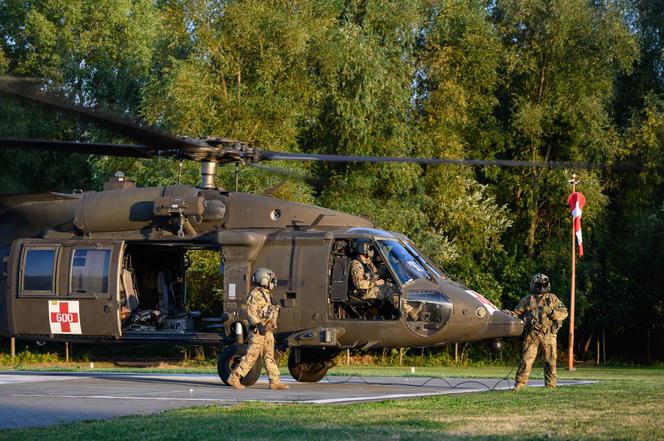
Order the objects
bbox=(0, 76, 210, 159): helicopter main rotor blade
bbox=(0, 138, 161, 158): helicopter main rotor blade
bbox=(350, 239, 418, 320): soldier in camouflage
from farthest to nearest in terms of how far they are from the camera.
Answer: bbox=(350, 239, 418, 320): soldier in camouflage
bbox=(0, 138, 161, 158): helicopter main rotor blade
bbox=(0, 76, 210, 159): helicopter main rotor blade

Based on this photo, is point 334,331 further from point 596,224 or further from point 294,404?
point 596,224

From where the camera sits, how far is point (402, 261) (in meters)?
17.8

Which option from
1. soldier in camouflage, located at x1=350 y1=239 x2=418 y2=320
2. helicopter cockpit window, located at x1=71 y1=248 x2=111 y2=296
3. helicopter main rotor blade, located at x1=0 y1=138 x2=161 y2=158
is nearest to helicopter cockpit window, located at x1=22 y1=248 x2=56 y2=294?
helicopter cockpit window, located at x1=71 y1=248 x2=111 y2=296

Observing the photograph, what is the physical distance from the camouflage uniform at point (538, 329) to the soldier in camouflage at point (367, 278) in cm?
205

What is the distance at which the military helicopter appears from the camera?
17547mm

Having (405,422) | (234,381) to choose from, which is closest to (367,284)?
(234,381)

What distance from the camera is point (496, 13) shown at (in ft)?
156

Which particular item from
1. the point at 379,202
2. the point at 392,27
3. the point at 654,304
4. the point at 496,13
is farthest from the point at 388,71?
the point at 654,304

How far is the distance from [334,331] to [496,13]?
3246cm

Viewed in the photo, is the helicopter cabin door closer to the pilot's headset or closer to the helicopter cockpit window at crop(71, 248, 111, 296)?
the helicopter cockpit window at crop(71, 248, 111, 296)

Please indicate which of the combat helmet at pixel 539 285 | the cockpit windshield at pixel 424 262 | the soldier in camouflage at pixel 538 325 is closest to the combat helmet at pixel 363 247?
the cockpit windshield at pixel 424 262

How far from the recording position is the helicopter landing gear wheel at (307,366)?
19484 millimetres

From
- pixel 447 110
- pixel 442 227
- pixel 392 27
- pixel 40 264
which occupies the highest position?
pixel 392 27

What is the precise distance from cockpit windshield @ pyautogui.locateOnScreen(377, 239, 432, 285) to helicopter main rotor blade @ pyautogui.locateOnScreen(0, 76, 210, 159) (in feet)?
10.1
